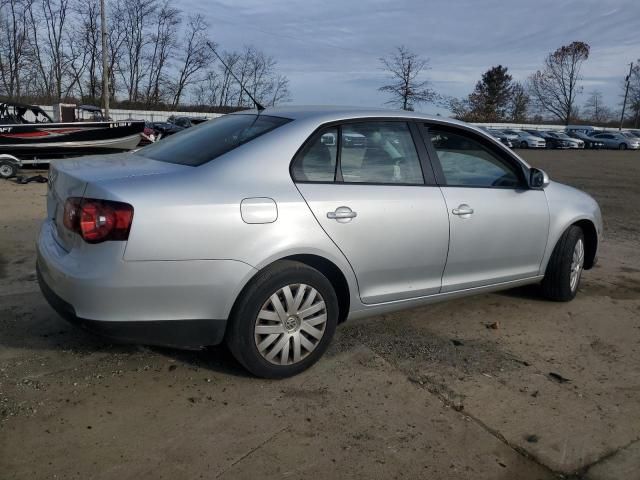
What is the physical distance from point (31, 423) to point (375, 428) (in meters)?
1.70

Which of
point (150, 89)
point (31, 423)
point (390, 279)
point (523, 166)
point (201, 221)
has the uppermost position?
point (150, 89)

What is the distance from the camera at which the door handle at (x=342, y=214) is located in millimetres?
3278

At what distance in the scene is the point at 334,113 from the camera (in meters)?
3.59

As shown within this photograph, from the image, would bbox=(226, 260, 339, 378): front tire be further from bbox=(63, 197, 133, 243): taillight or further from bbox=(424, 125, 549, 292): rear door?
bbox=(424, 125, 549, 292): rear door

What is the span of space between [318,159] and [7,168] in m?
11.6

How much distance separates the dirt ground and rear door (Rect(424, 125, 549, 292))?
1.49ft

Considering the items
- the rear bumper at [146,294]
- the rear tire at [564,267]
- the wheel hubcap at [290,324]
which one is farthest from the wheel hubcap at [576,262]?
the rear bumper at [146,294]

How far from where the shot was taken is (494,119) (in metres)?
70.4

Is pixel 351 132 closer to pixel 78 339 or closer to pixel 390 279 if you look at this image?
pixel 390 279

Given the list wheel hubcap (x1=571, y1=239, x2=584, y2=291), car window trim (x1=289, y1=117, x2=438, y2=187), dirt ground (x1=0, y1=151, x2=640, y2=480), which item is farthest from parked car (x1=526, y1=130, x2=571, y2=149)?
car window trim (x1=289, y1=117, x2=438, y2=187)

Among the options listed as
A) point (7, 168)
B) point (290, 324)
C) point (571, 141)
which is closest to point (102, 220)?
point (290, 324)

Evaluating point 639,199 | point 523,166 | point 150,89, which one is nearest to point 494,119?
point 150,89

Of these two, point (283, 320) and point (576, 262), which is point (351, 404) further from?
point (576, 262)

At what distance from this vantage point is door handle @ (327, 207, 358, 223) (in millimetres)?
3278
